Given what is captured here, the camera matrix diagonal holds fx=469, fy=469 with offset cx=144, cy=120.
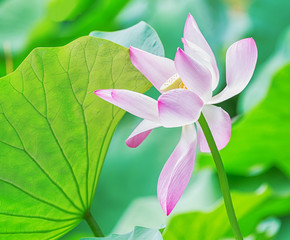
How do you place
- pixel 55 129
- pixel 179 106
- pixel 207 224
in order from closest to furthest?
pixel 179 106
pixel 55 129
pixel 207 224

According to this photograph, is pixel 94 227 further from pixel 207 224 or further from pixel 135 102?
pixel 207 224

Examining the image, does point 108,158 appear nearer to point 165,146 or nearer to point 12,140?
point 165,146

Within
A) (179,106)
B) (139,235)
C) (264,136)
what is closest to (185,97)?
(179,106)

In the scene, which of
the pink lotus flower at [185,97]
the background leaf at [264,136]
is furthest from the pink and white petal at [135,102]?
the background leaf at [264,136]

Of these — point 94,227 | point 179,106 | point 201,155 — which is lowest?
point 201,155

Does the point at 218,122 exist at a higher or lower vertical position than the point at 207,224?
higher

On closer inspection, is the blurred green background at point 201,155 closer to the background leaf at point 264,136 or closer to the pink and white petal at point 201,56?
the background leaf at point 264,136

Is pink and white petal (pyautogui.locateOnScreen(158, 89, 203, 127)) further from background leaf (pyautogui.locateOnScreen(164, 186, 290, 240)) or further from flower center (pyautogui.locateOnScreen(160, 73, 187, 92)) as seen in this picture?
background leaf (pyautogui.locateOnScreen(164, 186, 290, 240))
